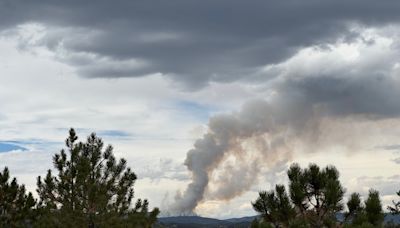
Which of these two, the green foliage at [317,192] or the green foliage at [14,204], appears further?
the green foliage at [14,204]

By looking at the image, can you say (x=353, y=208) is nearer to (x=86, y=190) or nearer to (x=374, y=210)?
(x=374, y=210)

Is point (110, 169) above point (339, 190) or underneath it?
above

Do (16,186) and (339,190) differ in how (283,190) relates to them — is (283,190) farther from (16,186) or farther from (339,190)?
(16,186)

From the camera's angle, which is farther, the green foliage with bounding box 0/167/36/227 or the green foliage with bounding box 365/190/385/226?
the green foliage with bounding box 0/167/36/227

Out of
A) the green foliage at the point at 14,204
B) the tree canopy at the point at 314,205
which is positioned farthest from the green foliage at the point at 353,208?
the green foliage at the point at 14,204

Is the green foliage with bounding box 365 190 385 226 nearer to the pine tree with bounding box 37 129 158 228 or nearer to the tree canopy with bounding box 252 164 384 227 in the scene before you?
the tree canopy with bounding box 252 164 384 227

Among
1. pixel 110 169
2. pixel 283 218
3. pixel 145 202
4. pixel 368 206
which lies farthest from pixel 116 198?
pixel 368 206

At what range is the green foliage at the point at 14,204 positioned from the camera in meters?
44.7

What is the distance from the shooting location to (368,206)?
25.3 metres

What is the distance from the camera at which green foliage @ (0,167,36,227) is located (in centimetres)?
4466

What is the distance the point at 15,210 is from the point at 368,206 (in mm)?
30495

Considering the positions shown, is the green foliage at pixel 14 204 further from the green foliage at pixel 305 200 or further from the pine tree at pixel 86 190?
the green foliage at pixel 305 200

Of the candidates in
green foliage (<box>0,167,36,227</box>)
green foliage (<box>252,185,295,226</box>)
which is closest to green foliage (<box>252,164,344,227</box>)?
green foliage (<box>252,185,295,226</box>)

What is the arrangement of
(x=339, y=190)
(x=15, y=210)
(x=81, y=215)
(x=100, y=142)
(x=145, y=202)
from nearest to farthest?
1. (x=339, y=190)
2. (x=81, y=215)
3. (x=100, y=142)
4. (x=145, y=202)
5. (x=15, y=210)
